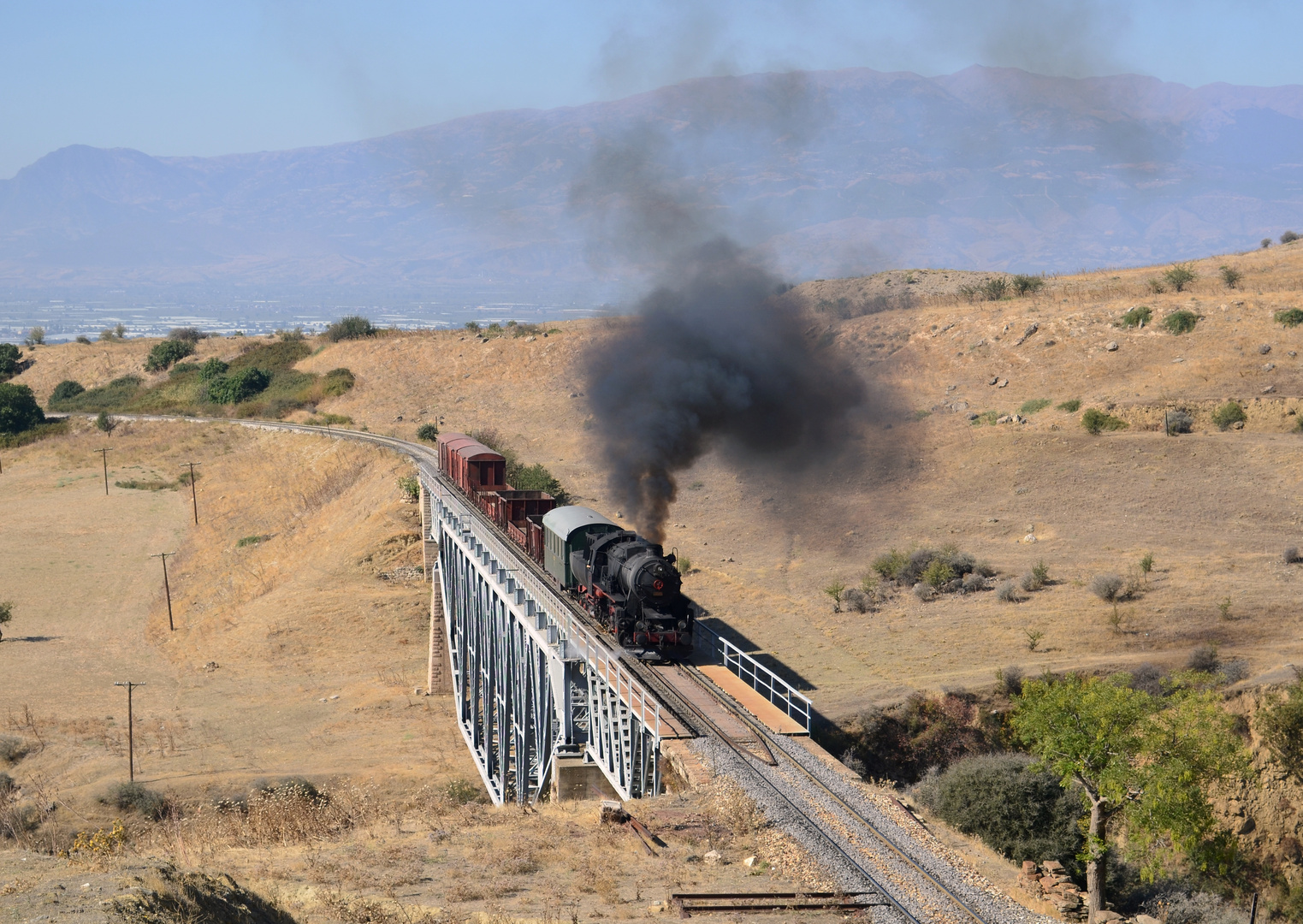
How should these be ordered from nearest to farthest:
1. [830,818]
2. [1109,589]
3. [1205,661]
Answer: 1. [830,818]
2. [1205,661]
3. [1109,589]

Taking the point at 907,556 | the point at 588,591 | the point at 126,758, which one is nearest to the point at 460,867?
the point at 588,591

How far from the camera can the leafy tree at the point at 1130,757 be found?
19.2 metres

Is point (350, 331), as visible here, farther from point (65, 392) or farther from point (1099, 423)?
point (1099, 423)

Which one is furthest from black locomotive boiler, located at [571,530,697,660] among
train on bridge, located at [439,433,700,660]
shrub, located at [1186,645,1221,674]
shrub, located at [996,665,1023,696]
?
shrub, located at [1186,645,1221,674]

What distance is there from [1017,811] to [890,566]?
2134cm

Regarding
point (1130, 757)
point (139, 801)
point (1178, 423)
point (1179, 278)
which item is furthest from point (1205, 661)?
point (1179, 278)

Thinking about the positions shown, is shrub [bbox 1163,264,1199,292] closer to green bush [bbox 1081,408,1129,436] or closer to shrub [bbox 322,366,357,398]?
green bush [bbox 1081,408,1129,436]

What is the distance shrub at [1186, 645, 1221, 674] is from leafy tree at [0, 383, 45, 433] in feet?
327

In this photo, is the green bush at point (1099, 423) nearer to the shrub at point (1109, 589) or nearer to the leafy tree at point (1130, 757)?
the shrub at point (1109, 589)

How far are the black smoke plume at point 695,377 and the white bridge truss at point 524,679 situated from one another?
191 inches

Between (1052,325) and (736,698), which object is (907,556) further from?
(1052,325)

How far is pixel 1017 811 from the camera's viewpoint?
75.0 feet

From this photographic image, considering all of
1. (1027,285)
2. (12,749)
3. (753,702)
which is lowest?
(12,749)

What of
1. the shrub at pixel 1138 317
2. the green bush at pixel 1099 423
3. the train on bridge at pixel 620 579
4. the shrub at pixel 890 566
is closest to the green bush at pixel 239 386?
the shrub at pixel 890 566
